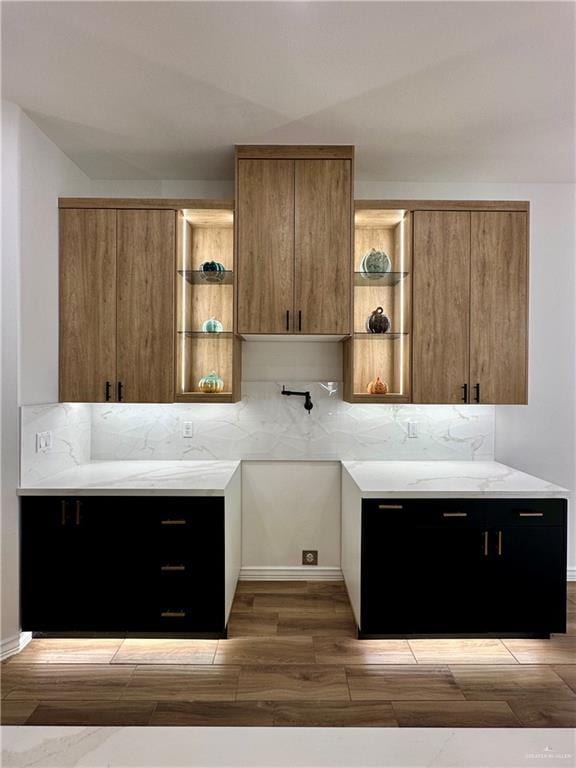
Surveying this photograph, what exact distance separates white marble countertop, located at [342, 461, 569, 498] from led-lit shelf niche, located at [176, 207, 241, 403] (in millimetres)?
1031

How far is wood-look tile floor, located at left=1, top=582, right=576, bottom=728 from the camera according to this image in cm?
218

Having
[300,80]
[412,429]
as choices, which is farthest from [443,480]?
[300,80]

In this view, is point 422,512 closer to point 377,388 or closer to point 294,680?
point 377,388

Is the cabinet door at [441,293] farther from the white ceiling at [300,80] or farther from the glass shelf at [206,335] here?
the glass shelf at [206,335]

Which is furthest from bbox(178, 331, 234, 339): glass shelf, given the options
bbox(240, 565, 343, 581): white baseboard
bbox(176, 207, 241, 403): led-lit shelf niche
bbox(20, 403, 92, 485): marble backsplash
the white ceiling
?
bbox(240, 565, 343, 581): white baseboard

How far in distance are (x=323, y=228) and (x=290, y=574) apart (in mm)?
2420

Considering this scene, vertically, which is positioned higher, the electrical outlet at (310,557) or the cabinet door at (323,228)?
the cabinet door at (323,228)

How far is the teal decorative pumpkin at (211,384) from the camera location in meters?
3.22

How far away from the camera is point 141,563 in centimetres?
275

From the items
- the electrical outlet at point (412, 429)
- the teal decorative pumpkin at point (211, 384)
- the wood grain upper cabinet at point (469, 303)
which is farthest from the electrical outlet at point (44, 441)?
the electrical outlet at point (412, 429)

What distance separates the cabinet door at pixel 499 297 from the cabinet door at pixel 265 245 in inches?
46.8

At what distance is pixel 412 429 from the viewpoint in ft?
11.8

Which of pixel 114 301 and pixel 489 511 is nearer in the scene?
pixel 489 511

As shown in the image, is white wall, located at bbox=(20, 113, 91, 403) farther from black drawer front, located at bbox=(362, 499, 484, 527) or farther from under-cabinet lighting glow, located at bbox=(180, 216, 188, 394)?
black drawer front, located at bbox=(362, 499, 484, 527)
